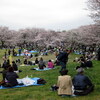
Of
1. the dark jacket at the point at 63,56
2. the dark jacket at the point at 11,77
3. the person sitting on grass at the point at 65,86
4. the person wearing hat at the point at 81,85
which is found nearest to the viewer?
the person sitting on grass at the point at 65,86

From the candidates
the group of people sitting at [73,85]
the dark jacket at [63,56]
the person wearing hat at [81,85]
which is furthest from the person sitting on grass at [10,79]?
the dark jacket at [63,56]

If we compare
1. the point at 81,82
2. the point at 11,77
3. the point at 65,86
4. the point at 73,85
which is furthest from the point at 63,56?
the point at 65,86

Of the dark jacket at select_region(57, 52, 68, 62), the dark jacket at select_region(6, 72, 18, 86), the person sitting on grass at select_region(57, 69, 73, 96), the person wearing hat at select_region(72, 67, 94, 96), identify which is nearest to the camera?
the person sitting on grass at select_region(57, 69, 73, 96)

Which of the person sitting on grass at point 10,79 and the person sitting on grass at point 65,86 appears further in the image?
the person sitting on grass at point 10,79

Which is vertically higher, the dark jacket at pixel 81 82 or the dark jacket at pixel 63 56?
the dark jacket at pixel 63 56

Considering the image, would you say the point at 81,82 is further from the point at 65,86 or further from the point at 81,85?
the point at 65,86

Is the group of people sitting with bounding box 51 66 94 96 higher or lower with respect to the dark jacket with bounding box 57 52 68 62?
lower

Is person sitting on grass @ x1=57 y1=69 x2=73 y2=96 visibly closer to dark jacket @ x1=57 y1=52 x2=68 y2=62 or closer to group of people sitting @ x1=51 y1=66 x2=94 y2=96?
group of people sitting @ x1=51 y1=66 x2=94 y2=96

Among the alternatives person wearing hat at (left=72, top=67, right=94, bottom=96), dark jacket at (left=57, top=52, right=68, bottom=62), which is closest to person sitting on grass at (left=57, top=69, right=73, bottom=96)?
person wearing hat at (left=72, top=67, right=94, bottom=96)

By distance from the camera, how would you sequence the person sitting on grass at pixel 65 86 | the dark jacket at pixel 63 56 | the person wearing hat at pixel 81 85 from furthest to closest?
the dark jacket at pixel 63 56, the person wearing hat at pixel 81 85, the person sitting on grass at pixel 65 86

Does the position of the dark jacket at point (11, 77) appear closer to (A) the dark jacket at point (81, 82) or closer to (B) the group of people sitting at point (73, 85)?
(B) the group of people sitting at point (73, 85)

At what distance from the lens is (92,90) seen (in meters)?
9.44

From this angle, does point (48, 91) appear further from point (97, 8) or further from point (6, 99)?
point (97, 8)

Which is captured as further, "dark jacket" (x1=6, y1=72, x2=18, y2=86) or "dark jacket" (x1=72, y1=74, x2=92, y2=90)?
"dark jacket" (x1=6, y1=72, x2=18, y2=86)
